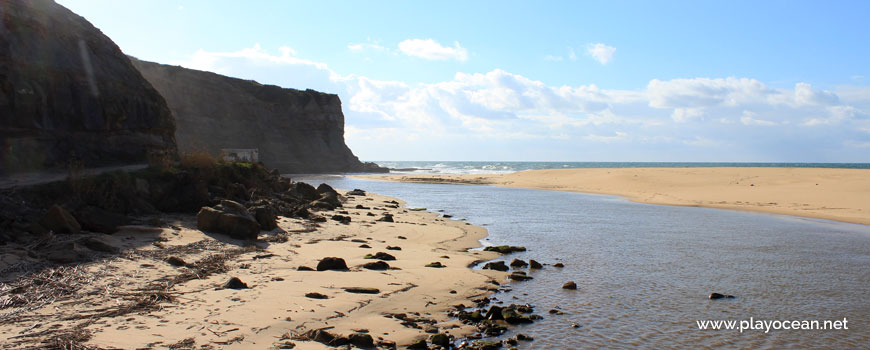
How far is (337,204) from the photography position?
70.9ft

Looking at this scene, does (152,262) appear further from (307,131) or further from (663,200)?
(307,131)

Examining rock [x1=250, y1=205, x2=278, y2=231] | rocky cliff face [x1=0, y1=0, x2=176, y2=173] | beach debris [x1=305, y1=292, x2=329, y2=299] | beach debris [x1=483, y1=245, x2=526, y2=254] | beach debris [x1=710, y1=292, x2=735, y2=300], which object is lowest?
beach debris [x1=483, y1=245, x2=526, y2=254]

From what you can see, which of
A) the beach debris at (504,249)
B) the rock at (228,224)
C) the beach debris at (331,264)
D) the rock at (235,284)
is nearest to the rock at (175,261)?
the rock at (235,284)

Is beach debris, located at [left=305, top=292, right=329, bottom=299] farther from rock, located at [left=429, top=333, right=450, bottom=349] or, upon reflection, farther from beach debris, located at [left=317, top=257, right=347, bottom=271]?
rock, located at [left=429, top=333, right=450, bottom=349]

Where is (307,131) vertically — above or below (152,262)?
above

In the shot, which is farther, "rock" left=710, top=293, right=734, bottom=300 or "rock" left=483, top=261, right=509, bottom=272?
"rock" left=483, top=261, right=509, bottom=272

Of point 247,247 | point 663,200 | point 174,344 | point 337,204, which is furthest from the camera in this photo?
point 663,200

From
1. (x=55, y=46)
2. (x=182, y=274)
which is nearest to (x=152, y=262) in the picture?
(x=182, y=274)

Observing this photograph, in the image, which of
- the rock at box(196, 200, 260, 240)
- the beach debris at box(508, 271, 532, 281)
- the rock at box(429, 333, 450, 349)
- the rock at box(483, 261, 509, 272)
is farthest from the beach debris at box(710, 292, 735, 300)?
the rock at box(196, 200, 260, 240)

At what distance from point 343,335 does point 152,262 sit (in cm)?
464

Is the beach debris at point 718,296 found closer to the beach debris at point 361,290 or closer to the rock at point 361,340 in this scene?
the beach debris at point 361,290

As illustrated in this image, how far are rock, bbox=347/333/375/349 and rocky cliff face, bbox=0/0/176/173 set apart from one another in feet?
41.4

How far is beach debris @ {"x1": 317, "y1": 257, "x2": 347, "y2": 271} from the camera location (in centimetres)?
968

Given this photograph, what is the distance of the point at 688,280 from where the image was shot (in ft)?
32.9
